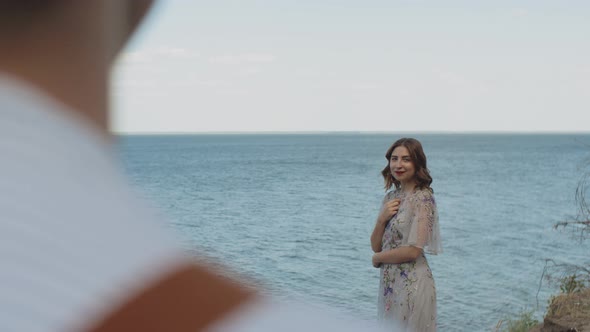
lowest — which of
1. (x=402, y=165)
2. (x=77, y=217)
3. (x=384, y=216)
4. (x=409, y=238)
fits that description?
(x=409, y=238)

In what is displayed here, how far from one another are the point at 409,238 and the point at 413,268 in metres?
0.20

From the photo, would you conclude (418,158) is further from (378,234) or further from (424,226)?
(378,234)

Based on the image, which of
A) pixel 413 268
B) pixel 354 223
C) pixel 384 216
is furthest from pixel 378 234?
pixel 354 223

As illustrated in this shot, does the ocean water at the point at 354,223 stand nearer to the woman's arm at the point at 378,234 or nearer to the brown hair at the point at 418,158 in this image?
the woman's arm at the point at 378,234

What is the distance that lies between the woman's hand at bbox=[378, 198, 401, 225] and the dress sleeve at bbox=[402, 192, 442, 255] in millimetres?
125

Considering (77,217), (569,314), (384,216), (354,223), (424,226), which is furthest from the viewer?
(354,223)

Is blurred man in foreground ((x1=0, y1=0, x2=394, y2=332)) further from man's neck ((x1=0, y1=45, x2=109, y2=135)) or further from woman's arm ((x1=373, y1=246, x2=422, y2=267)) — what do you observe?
woman's arm ((x1=373, y1=246, x2=422, y2=267))

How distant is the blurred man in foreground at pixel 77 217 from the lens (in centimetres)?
18

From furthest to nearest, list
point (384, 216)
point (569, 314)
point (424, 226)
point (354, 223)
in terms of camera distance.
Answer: point (354, 223), point (569, 314), point (384, 216), point (424, 226)

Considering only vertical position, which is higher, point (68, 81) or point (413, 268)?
point (68, 81)

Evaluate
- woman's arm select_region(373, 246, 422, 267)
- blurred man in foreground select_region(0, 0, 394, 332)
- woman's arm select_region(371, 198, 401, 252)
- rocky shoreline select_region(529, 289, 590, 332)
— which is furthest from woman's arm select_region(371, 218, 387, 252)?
blurred man in foreground select_region(0, 0, 394, 332)

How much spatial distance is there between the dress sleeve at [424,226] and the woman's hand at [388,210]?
125mm

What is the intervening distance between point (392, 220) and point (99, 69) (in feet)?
14.0

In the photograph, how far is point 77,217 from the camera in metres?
0.20
